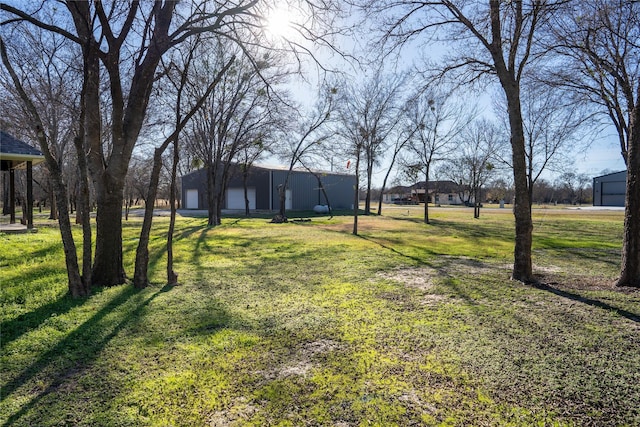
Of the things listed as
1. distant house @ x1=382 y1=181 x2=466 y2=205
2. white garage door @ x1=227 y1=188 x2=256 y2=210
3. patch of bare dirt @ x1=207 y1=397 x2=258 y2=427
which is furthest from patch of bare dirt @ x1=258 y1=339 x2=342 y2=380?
distant house @ x1=382 y1=181 x2=466 y2=205

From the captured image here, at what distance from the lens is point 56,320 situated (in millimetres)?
4133

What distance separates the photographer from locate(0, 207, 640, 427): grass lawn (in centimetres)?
245

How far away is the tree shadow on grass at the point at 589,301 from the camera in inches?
171

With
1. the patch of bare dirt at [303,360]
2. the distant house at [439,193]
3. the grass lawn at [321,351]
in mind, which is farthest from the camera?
the distant house at [439,193]

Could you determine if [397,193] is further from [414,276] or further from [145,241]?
[145,241]

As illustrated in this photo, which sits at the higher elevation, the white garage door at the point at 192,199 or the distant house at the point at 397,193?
the distant house at the point at 397,193

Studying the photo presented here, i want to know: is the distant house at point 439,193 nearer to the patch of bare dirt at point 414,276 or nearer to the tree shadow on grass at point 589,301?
the patch of bare dirt at point 414,276

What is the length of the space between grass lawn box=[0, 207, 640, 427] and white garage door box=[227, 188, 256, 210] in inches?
1187

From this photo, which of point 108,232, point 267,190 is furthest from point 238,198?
point 108,232

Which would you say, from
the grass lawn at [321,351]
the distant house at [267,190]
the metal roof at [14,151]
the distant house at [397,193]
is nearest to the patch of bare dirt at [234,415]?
the grass lawn at [321,351]

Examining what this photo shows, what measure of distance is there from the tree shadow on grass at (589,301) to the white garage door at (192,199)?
38558mm

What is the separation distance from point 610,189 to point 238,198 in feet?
170

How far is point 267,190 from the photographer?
35781mm

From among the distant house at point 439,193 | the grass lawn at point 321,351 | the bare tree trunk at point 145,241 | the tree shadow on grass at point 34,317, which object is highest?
the distant house at point 439,193
